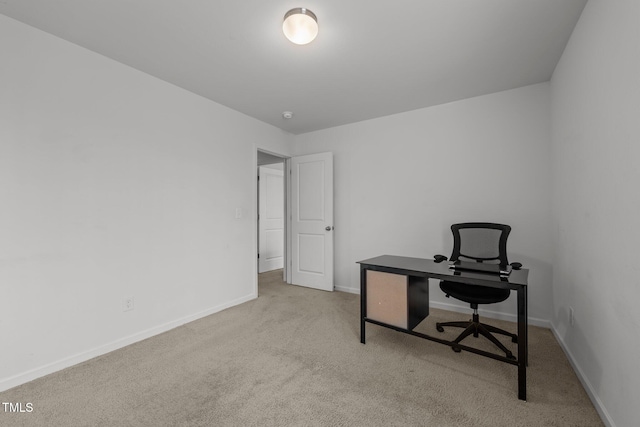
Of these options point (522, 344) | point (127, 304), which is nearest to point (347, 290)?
point (522, 344)

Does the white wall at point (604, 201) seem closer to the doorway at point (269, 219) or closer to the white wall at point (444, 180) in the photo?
the white wall at point (444, 180)

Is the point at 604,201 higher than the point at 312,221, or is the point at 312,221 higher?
the point at 604,201

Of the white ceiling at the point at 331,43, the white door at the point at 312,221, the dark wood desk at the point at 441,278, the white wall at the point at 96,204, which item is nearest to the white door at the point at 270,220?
the white door at the point at 312,221

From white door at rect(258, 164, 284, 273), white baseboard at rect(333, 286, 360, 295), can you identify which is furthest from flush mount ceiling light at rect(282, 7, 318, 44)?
white door at rect(258, 164, 284, 273)

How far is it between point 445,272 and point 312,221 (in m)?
2.40

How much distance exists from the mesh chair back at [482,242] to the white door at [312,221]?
69.7 inches

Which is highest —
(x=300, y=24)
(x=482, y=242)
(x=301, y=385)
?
(x=300, y=24)

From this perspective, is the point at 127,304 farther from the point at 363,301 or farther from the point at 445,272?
the point at 445,272

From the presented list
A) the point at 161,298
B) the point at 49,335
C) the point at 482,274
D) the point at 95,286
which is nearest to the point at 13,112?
the point at 95,286

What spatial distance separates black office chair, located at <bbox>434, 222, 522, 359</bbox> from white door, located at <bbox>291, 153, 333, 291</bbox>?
1785 mm

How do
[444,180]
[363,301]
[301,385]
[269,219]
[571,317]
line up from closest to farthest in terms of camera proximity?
[301,385] → [571,317] → [363,301] → [444,180] → [269,219]

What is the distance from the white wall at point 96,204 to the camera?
1.90 meters

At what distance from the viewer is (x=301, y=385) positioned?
1860 millimetres

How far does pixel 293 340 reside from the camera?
8.29 ft
